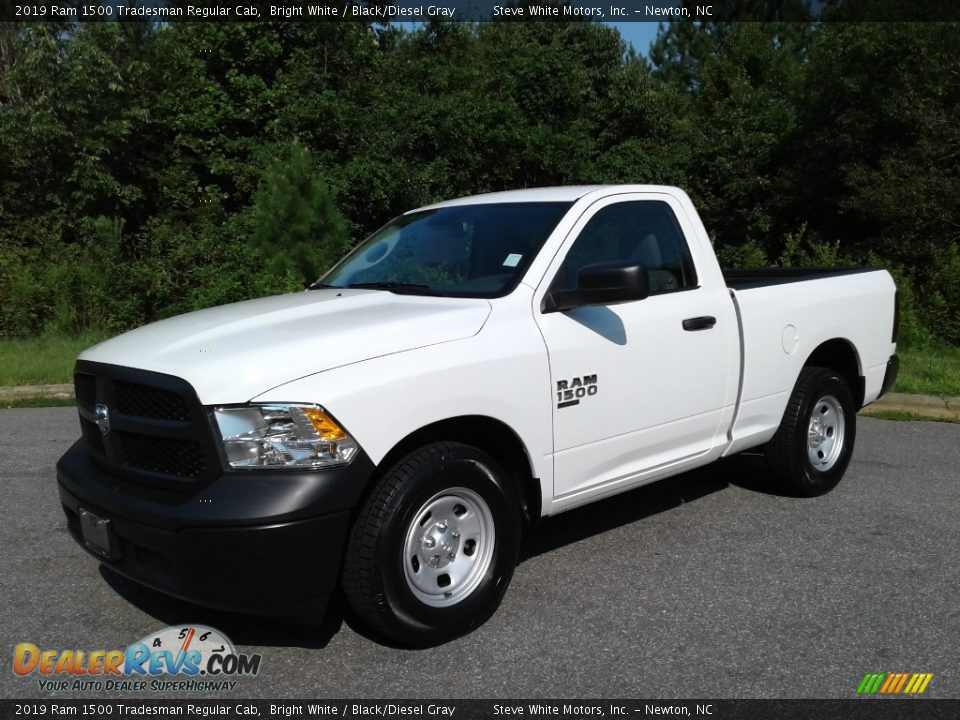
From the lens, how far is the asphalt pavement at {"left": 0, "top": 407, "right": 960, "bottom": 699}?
11.6 feet

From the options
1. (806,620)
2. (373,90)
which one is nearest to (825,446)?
(806,620)

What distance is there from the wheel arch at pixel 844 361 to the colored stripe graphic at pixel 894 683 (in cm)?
268

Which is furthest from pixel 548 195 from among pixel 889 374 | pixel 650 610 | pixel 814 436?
pixel 889 374

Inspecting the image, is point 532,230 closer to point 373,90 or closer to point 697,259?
point 697,259

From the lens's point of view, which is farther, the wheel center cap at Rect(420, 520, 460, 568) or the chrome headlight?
the wheel center cap at Rect(420, 520, 460, 568)

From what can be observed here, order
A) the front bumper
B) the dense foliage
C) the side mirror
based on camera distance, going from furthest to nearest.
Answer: the dense foliage → the side mirror → the front bumper

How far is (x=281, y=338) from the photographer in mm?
3684

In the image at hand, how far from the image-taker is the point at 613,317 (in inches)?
174

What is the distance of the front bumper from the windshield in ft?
4.18

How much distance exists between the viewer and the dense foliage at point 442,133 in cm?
1770

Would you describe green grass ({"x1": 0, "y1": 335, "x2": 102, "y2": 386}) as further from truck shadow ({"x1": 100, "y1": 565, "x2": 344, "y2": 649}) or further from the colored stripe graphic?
the colored stripe graphic

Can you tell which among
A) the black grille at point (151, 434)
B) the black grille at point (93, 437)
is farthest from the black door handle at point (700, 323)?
the black grille at point (93, 437)

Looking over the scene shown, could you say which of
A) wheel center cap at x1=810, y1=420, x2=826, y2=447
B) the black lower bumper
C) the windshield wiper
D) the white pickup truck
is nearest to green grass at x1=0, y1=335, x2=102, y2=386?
the white pickup truck

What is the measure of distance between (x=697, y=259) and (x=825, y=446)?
1.75 meters
